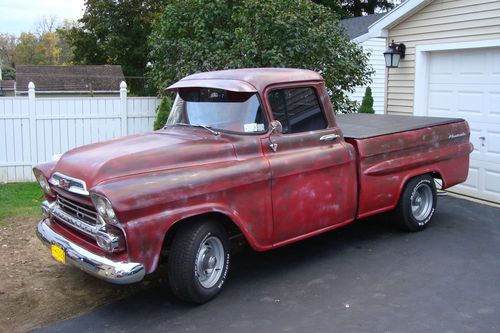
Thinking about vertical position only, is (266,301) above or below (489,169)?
below

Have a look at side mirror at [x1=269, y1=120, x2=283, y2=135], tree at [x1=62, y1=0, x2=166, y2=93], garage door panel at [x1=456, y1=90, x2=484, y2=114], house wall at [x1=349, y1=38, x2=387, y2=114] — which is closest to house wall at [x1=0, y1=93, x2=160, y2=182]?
garage door panel at [x1=456, y1=90, x2=484, y2=114]

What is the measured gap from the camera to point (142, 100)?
11.1 metres

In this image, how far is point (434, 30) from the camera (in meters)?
9.02

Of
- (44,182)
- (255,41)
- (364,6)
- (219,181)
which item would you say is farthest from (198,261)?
(364,6)

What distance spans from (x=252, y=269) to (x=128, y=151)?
191cm

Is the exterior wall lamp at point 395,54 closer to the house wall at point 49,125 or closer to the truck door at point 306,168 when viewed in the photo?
the truck door at point 306,168

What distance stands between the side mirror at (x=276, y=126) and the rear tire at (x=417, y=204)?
84.9 inches

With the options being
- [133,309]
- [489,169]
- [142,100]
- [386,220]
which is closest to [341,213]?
[386,220]

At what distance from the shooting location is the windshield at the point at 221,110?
491cm

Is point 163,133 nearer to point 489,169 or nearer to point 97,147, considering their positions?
point 97,147

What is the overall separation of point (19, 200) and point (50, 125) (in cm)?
229

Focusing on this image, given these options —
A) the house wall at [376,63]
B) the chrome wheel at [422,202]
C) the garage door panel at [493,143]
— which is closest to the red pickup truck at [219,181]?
the chrome wheel at [422,202]

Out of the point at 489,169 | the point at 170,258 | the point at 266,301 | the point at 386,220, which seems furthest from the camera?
the point at 489,169

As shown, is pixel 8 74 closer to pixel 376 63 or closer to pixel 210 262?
pixel 376 63
